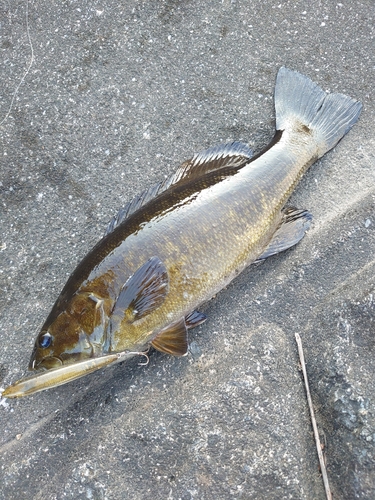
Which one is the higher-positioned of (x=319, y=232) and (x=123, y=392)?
(x=319, y=232)

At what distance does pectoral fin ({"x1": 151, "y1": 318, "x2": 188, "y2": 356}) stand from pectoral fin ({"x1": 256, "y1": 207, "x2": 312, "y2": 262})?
0.57 m

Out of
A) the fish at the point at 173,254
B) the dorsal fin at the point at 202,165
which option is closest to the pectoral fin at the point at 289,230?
the fish at the point at 173,254

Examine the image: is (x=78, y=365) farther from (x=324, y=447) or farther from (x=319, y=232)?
(x=319, y=232)

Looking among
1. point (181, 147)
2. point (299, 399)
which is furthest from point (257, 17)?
point (299, 399)

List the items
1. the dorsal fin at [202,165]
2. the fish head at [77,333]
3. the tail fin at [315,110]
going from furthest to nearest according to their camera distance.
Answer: the tail fin at [315,110] < the dorsal fin at [202,165] < the fish head at [77,333]

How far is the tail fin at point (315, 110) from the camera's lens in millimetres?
2615

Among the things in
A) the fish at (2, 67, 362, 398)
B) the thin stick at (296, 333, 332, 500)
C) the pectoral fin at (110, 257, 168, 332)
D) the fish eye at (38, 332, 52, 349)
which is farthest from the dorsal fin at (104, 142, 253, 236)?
the thin stick at (296, 333, 332, 500)

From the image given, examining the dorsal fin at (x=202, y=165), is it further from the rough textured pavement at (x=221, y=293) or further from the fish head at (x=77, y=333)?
the fish head at (x=77, y=333)

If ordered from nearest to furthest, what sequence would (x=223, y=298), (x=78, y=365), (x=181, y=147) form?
(x=78, y=365) → (x=223, y=298) → (x=181, y=147)

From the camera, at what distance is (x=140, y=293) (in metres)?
2.16

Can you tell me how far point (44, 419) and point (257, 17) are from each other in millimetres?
2606

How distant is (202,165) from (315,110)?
745 millimetres

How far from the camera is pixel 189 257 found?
2.24 meters

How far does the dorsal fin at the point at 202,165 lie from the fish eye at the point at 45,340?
→ 1.91ft
